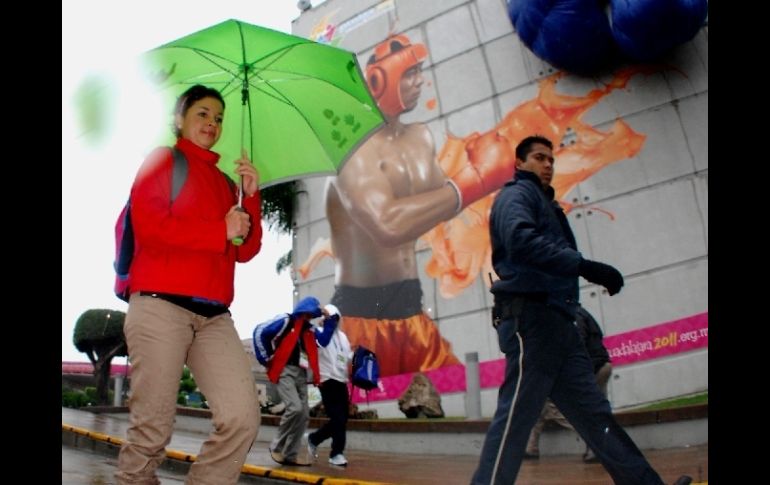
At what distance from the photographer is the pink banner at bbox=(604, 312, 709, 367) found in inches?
→ 255

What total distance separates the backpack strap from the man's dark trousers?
1.32 metres

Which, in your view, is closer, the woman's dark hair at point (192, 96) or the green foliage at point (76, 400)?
the woman's dark hair at point (192, 96)

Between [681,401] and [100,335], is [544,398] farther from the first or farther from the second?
[100,335]

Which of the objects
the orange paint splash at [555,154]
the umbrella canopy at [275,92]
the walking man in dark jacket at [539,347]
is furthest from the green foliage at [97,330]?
the walking man in dark jacket at [539,347]

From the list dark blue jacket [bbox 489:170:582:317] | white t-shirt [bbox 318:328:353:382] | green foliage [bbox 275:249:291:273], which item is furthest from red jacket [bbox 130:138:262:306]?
green foliage [bbox 275:249:291:273]

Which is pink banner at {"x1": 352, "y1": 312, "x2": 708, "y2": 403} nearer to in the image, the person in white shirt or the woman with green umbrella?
the person in white shirt

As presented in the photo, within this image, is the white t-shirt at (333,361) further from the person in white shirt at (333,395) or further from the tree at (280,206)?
the tree at (280,206)

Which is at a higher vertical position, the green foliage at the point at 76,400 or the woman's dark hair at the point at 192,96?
the woman's dark hair at the point at 192,96

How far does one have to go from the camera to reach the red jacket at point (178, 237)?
264 cm

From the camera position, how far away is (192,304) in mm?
2689

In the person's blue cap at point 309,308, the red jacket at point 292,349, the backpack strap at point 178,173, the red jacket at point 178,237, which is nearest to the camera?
the red jacket at point 178,237

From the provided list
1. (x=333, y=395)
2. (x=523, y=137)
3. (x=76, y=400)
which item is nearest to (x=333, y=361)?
(x=333, y=395)

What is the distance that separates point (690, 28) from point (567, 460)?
143 inches
